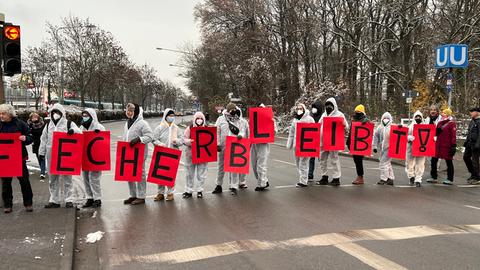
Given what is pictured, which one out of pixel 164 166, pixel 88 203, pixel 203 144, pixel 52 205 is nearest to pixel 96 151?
pixel 88 203

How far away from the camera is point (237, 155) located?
9.93 m

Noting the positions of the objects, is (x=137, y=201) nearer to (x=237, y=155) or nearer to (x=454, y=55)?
(x=237, y=155)

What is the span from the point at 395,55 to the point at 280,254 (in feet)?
109

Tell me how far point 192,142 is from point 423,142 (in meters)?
5.56

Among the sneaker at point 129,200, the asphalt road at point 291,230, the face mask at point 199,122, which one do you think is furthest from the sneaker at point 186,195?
the face mask at point 199,122

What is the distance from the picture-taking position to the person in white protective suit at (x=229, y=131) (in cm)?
1003

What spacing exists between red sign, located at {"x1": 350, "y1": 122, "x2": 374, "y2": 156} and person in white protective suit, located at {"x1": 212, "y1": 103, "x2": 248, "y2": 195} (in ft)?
9.59

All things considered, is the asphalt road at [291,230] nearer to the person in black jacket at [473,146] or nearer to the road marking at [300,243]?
the road marking at [300,243]

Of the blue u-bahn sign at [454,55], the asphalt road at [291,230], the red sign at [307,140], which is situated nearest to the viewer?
the asphalt road at [291,230]

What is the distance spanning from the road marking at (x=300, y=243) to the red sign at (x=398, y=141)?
13.2ft

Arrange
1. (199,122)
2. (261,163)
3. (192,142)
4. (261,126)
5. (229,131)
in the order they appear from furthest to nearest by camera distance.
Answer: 1. (261,126)
2. (261,163)
3. (229,131)
4. (199,122)
5. (192,142)

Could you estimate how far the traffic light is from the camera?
28.9 ft

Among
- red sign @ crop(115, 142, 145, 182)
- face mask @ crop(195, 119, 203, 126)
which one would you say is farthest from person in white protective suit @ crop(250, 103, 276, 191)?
red sign @ crop(115, 142, 145, 182)

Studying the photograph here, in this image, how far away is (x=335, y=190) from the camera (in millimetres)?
10305
